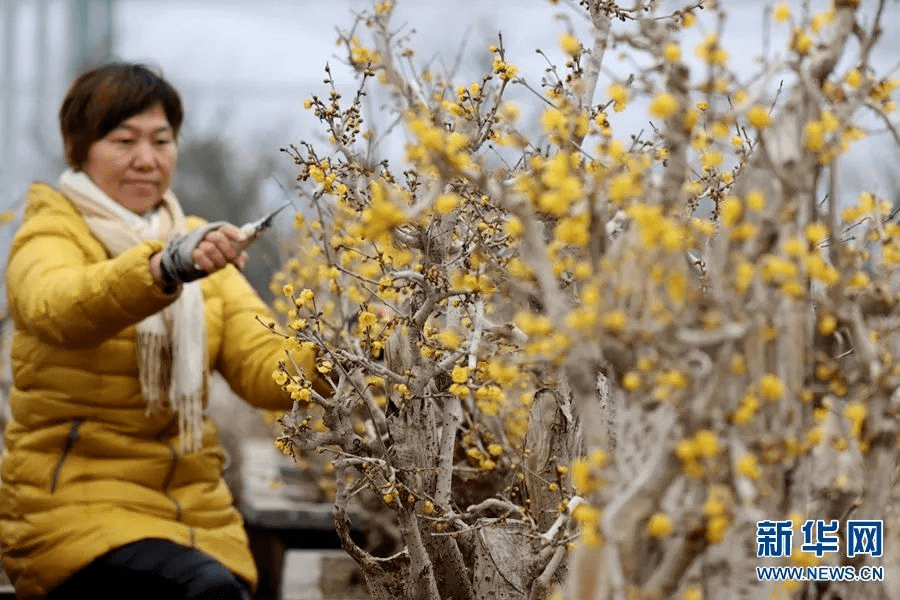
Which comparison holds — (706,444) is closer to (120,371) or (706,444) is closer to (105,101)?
(120,371)

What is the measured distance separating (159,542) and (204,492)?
1.02 feet

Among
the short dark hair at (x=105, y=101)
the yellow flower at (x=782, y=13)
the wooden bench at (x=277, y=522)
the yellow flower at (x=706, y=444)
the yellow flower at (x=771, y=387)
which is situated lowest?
the wooden bench at (x=277, y=522)

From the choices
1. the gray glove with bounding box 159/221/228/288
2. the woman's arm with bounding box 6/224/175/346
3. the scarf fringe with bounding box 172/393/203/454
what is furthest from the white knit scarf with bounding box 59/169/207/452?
the gray glove with bounding box 159/221/228/288

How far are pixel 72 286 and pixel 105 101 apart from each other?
739 mm

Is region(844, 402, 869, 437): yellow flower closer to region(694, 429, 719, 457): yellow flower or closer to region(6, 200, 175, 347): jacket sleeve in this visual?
region(694, 429, 719, 457): yellow flower

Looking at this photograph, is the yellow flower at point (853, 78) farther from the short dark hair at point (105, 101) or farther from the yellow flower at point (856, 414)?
the short dark hair at point (105, 101)

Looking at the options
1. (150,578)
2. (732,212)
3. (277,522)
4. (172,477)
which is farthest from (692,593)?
(277,522)

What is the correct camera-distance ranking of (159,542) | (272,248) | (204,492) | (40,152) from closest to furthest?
1. (159,542)
2. (204,492)
3. (272,248)
4. (40,152)

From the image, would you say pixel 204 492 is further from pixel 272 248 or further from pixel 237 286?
pixel 272 248

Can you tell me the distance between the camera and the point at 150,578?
10.7ft

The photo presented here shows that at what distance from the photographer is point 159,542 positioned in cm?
337

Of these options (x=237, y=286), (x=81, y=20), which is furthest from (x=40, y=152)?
(x=237, y=286)

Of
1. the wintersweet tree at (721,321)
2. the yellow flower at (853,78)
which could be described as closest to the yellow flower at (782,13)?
the wintersweet tree at (721,321)

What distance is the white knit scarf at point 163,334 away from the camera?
3492mm
